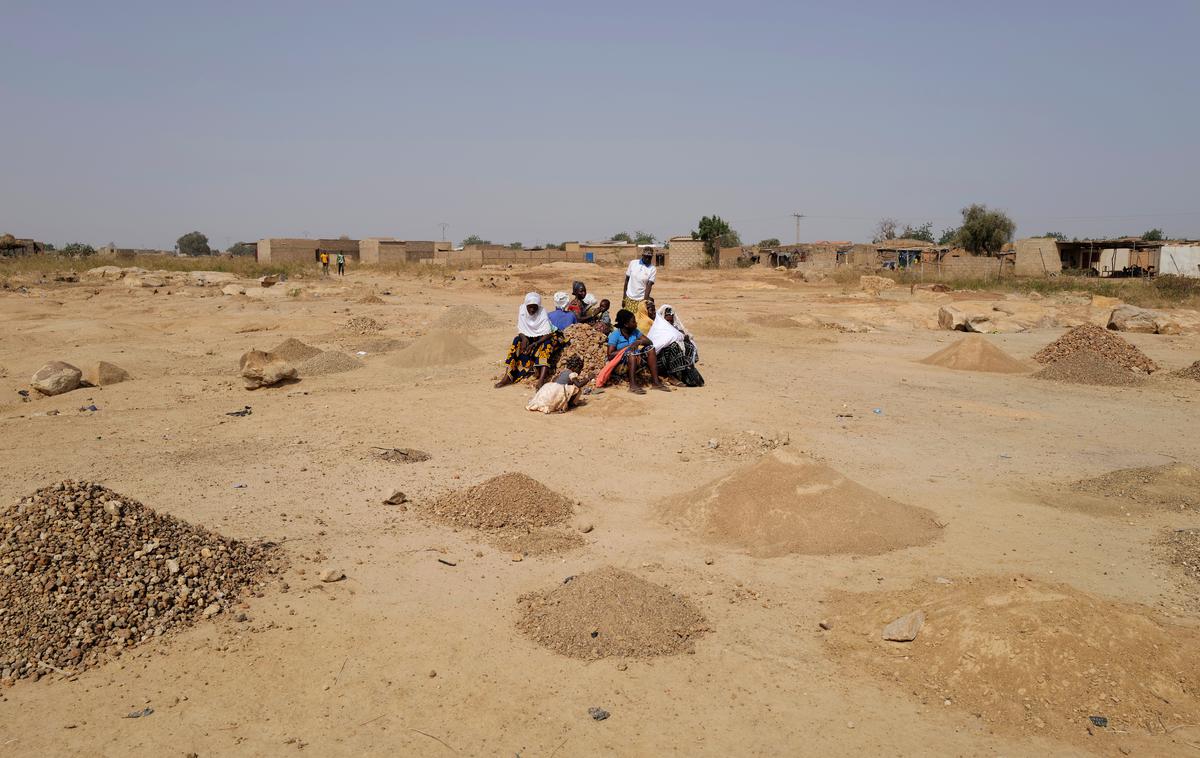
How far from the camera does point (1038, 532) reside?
571cm

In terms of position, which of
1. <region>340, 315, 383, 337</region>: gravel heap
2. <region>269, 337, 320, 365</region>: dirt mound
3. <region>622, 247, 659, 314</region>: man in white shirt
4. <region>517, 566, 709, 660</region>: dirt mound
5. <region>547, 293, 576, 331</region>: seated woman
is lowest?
<region>517, 566, 709, 660</region>: dirt mound

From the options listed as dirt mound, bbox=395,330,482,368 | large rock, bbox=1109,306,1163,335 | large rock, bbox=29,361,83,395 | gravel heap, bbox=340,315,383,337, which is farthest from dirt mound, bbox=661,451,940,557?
large rock, bbox=1109,306,1163,335

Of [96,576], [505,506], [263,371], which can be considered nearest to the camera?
[96,576]

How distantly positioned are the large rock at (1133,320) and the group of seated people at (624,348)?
11.5 meters

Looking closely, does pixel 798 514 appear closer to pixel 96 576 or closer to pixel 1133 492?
pixel 1133 492

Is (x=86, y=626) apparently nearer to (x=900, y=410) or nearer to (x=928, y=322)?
(x=900, y=410)

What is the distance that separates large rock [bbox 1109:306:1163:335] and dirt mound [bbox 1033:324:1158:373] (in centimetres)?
505

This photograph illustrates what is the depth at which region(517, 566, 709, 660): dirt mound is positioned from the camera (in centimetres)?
423

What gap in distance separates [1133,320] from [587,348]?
12.8 m

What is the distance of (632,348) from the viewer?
972 cm

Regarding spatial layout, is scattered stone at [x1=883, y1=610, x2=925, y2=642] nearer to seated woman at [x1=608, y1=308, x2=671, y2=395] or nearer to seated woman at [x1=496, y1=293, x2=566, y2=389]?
seated woman at [x1=608, y1=308, x2=671, y2=395]

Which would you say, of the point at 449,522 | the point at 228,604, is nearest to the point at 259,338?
the point at 449,522

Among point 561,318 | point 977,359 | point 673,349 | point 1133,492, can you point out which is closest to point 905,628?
point 1133,492

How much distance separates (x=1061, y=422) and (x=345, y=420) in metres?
7.55
